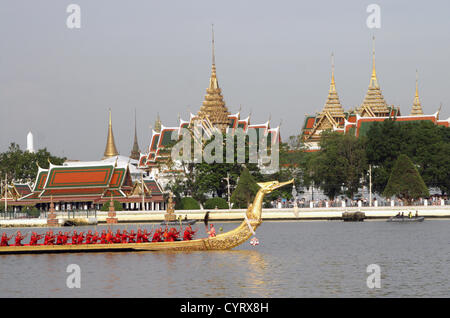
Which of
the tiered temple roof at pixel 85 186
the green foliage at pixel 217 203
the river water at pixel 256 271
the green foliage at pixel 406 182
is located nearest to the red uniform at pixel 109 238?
the river water at pixel 256 271

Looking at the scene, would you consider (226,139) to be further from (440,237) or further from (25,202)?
(440,237)

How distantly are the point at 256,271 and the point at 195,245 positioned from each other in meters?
6.01

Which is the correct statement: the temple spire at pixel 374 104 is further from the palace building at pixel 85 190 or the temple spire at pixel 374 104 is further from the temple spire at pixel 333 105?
the palace building at pixel 85 190

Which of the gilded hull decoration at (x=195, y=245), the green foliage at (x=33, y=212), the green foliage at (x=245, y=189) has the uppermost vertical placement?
the green foliage at (x=245, y=189)

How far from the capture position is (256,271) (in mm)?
41562

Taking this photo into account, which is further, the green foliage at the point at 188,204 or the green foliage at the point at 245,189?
the green foliage at the point at 188,204

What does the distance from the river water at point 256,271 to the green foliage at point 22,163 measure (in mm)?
54347

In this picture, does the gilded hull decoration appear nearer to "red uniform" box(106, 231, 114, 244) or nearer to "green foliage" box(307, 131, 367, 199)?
"red uniform" box(106, 231, 114, 244)

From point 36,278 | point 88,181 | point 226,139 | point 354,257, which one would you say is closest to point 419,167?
point 226,139

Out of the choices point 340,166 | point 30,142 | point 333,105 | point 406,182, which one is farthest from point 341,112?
point 30,142

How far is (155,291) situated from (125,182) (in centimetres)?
6051

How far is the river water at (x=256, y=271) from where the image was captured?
36188mm

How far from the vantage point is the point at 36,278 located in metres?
41.1

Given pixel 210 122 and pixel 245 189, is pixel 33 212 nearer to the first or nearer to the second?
pixel 245 189
